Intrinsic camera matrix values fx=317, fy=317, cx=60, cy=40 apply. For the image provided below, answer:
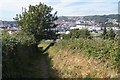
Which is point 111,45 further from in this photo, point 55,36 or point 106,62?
point 55,36

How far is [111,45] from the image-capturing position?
15289 millimetres

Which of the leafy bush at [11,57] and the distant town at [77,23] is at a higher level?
the leafy bush at [11,57]

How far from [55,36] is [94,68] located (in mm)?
37405

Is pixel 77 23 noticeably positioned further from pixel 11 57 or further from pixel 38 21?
pixel 11 57

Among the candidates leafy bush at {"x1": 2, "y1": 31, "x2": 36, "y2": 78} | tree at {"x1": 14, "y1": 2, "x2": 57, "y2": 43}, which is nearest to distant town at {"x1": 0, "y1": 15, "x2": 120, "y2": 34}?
tree at {"x1": 14, "y1": 2, "x2": 57, "y2": 43}

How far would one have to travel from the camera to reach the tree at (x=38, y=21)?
4778cm

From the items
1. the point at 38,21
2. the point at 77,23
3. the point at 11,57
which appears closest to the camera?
the point at 11,57

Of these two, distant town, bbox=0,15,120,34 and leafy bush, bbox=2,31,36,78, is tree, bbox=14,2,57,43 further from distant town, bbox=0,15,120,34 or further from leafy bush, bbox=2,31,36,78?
leafy bush, bbox=2,31,36,78

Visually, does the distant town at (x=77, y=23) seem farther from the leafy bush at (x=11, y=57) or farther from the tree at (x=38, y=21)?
the leafy bush at (x=11, y=57)

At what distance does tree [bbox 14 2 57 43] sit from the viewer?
47781mm

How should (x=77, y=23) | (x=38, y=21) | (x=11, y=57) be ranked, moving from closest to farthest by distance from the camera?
(x=11, y=57)
(x=38, y=21)
(x=77, y=23)

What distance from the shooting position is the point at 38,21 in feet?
160

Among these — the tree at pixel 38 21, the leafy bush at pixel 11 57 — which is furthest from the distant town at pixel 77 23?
the leafy bush at pixel 11 57

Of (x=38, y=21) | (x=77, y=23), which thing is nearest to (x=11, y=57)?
(x=38, y=21)
